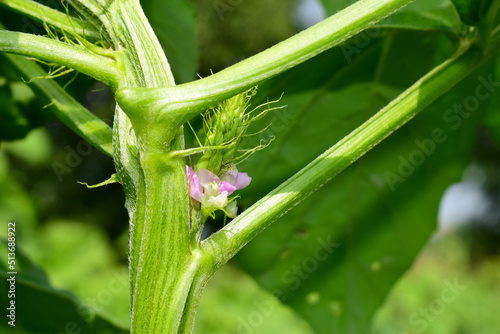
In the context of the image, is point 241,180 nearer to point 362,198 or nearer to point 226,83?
point 226,83

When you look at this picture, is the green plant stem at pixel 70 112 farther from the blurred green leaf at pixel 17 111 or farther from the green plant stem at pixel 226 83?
the blurred green leaf at pixel 17 111

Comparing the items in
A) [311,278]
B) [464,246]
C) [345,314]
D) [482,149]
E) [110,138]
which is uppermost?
[110,138]

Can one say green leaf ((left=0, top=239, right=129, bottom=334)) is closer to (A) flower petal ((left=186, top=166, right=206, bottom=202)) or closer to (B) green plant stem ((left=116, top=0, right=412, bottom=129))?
(A) flower petal ((left=186, top=166, right=206, bottom=202))

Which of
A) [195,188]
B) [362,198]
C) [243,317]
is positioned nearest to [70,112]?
[195,188]

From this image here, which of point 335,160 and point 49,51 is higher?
point 49,51

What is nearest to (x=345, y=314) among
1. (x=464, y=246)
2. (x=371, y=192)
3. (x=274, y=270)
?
(x=274, y=270)

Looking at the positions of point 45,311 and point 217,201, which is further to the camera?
point 45,311

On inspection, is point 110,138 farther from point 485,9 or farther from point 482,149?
point 482,149

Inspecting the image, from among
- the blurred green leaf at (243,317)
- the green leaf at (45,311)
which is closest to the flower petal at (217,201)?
the green leaf at (45,311)
